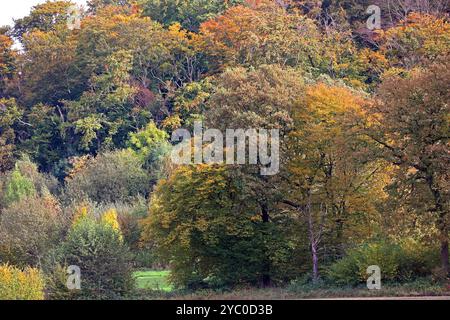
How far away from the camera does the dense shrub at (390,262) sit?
39.7m

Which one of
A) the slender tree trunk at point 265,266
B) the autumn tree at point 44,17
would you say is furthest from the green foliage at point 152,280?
the autumn tree at point 44,17

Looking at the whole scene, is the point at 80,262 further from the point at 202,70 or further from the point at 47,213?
the point at 202,70

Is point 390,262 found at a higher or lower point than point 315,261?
higher

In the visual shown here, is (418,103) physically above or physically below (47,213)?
above

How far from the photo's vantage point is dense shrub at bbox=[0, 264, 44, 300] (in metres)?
37.6

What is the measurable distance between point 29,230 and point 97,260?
9974mm

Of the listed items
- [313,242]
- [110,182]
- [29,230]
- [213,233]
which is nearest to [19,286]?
[213,233]

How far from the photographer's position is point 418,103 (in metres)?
39.4

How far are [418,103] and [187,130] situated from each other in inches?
1282

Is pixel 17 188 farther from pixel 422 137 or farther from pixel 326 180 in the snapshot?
pixel 422 137

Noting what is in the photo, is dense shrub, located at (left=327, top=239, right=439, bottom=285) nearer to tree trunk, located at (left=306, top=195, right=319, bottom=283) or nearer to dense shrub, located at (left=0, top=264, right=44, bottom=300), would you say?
tree trunk, located at (left=306, top=195, right=319, bottom=283)

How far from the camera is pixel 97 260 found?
1794 inches
